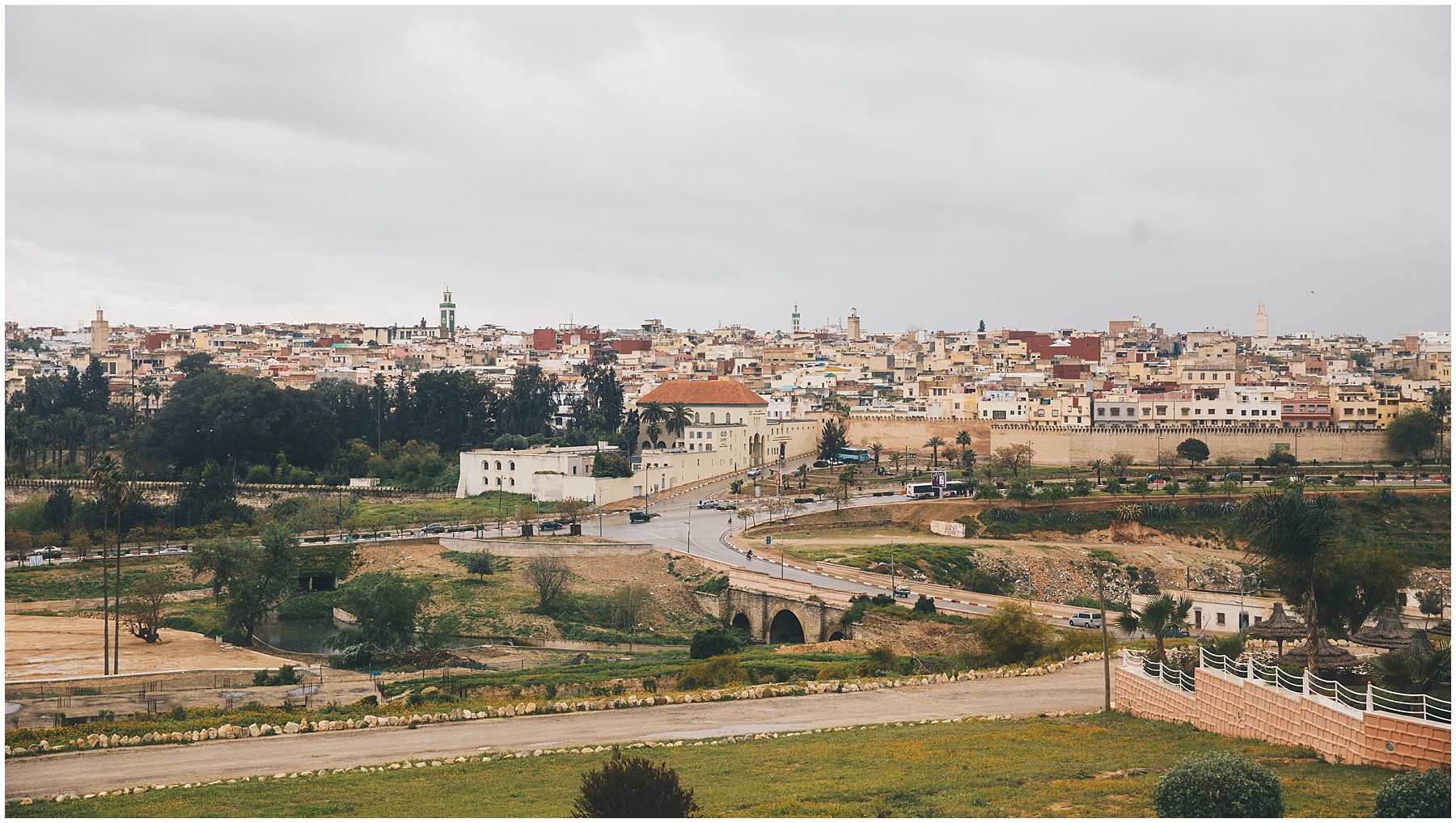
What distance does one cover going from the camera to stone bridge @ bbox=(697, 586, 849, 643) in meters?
31.1

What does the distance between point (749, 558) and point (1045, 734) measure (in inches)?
903

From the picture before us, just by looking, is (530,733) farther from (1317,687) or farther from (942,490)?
(942,490)

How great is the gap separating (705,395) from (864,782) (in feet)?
162

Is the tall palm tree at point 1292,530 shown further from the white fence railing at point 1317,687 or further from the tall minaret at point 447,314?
the tall minaret at point 447,314

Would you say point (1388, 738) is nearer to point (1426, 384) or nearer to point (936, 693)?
point (936, 693)

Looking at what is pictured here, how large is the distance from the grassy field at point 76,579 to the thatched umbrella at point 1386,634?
26.9m

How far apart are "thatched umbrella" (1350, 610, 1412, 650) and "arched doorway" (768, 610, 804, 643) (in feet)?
42.5

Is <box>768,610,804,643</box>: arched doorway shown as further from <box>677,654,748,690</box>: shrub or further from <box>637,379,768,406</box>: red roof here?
<box>637,379,768,406</box>: red roof

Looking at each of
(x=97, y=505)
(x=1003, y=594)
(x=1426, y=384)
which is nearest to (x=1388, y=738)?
(x=1003, y=594)

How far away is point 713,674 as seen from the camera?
23.3 m

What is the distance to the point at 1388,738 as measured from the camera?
464 inches

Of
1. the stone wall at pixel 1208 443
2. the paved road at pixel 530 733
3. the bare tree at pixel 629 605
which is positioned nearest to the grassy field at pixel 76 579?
the bare tree at pixel 629 605

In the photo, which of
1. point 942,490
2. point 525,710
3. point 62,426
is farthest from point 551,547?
point 62,426

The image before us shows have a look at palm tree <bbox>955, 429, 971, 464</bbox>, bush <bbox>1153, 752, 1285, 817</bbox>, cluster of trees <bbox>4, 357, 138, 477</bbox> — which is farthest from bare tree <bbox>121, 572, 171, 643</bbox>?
palm tree <bbox>955, 429, 971, 464</bbox>
